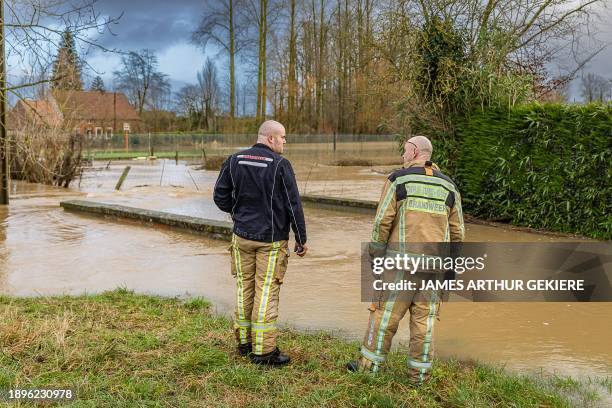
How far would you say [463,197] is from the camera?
526 inches

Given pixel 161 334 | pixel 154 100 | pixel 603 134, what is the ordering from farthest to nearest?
pixel 154 100 < pixel 603 134 < pixel 161 334

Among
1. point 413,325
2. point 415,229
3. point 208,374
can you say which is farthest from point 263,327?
point 415,229

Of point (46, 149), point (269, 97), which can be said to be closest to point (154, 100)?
Answer: point (269, 97)

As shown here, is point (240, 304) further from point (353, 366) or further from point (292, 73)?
point (292, 73)

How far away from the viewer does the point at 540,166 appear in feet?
38.0

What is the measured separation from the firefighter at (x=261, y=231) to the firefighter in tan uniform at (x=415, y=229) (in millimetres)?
782

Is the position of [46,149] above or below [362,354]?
above

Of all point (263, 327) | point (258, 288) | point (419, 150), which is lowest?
point (263, 327)

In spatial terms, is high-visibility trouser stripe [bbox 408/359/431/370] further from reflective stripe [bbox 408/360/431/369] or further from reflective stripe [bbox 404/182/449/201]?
reflective stripe [bbox 404/182/449/201]

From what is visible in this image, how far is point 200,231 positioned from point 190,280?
10.4 feet

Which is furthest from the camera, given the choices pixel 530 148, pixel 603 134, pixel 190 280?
pixel 530 148

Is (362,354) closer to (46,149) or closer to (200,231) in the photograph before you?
(200,231)

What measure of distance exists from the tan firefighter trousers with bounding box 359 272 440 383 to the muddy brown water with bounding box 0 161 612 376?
3.32ft

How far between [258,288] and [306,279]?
3.19m
